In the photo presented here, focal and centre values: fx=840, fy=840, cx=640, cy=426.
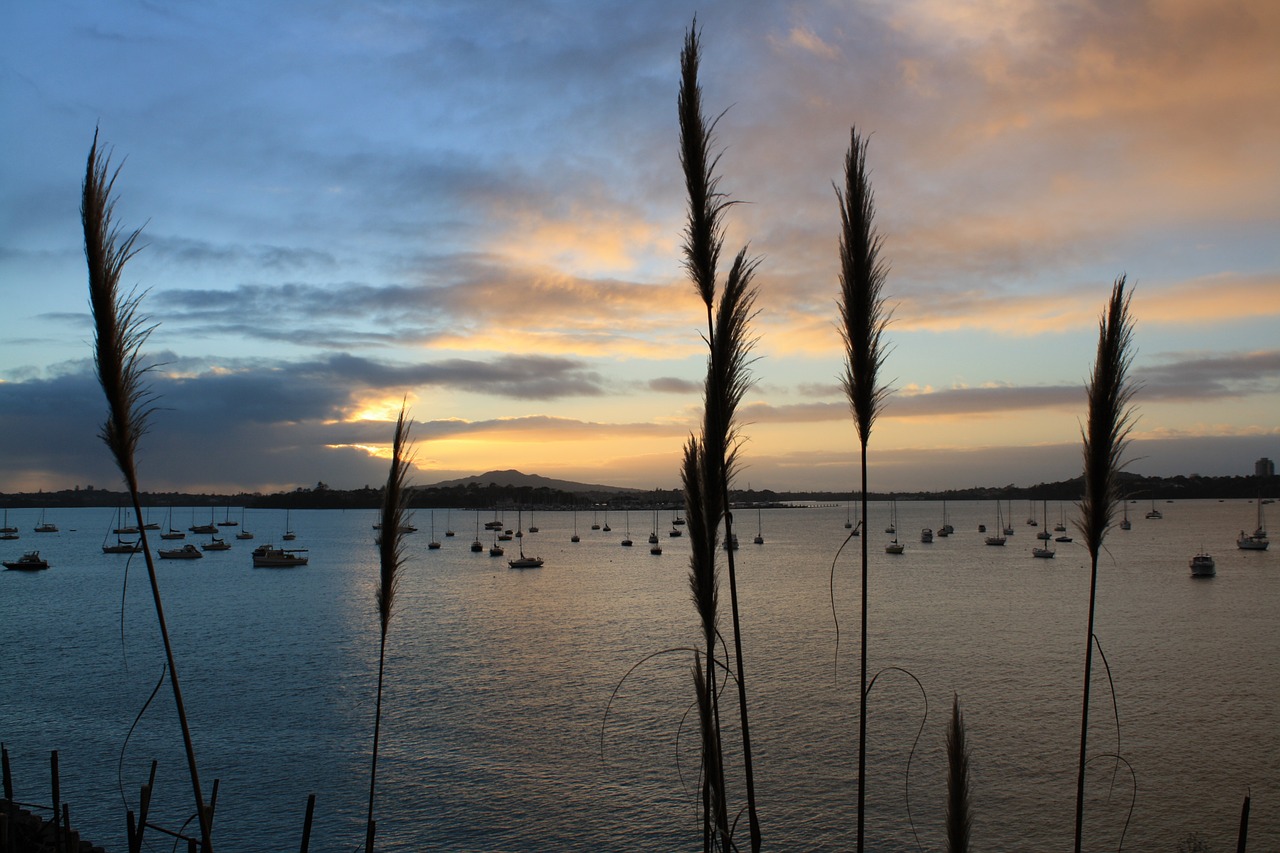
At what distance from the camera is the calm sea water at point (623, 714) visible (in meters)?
20.4

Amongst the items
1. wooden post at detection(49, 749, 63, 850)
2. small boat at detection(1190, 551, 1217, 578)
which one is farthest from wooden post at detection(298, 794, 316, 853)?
small boat at detection(1190, 551, 1217, 578)

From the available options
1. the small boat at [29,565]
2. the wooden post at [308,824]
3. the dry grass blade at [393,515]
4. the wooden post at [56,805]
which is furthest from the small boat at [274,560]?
the dry grass blade at [393,515]

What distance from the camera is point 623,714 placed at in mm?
29375

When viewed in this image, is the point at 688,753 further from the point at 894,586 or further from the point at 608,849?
the point at 894,586

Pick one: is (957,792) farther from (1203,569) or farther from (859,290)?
(1203,569)

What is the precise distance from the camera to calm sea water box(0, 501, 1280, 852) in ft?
67.0

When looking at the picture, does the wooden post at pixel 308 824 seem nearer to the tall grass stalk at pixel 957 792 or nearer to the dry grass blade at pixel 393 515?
the dry grass blade at pixel 393 515

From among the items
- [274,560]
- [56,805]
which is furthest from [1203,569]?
[274,560]

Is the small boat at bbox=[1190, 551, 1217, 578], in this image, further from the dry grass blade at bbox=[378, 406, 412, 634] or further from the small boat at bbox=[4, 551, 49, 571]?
the small boat at bbox=[4, 551, 49, 571]

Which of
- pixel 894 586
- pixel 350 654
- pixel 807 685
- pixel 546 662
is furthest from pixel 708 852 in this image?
pixel 894 586

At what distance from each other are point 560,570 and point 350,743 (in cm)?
5979

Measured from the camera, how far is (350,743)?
26906 mm

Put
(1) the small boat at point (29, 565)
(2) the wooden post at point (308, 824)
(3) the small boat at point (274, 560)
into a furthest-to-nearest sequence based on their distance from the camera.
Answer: (3) the small boat at point (274, 560) < (1) the small boat at point (29, 565) < (2) the wooden post at point (308, 824)

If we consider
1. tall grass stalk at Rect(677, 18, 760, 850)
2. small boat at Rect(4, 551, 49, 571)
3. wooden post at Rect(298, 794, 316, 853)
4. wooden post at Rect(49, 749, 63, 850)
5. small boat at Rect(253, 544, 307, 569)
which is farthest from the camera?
small boat at Rect(253, 544, 307, 569)
